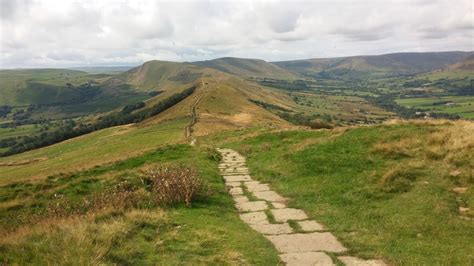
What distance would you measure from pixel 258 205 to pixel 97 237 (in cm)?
712

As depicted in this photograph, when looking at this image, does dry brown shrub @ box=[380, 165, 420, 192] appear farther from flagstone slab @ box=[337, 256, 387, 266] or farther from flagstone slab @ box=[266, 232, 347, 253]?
flagstone slab @ box=[337, 256, 387, 266]

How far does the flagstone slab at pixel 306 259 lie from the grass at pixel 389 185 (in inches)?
35.4

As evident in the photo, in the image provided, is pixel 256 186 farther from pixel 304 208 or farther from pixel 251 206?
pixel 304 208

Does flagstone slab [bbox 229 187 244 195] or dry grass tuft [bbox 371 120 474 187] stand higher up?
dry grass tuft [bbox 371 120 474 187]

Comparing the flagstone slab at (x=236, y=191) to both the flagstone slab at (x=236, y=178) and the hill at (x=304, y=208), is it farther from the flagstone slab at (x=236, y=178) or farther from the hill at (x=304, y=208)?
the flagstone slab at (x=236, y=178)

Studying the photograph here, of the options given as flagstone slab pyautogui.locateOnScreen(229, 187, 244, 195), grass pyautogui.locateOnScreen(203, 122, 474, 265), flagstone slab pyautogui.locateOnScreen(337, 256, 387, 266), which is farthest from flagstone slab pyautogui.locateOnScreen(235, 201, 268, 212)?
flagstone slab pyautogui.locateOnScreen(337, 256, 387, 266)

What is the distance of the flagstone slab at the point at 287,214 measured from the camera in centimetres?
1259

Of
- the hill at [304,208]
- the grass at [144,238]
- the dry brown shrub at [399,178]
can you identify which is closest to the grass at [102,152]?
the hill at [304,208]

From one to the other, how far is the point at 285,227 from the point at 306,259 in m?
2.62

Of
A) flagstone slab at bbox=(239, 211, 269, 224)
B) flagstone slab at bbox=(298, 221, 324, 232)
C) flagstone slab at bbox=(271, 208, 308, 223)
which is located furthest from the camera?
flagstone slab at bbox=(271, 208, 308, 223)

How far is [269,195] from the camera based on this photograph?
15922mm

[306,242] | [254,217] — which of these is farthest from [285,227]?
[254,217]

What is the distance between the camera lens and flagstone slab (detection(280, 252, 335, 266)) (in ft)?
29.1

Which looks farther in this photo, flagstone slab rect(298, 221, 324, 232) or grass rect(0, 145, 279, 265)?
flagstone slab rect(298, 221, 324, 232)
